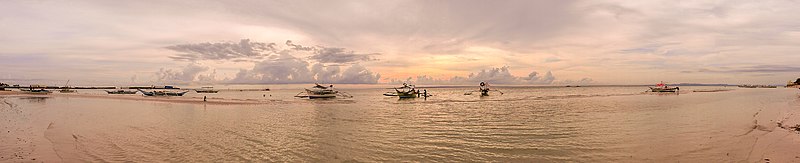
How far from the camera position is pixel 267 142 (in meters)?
17.7

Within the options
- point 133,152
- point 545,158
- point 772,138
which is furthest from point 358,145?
point 772,138

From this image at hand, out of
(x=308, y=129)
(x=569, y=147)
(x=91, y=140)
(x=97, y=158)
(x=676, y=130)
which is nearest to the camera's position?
(x=97, y=158)

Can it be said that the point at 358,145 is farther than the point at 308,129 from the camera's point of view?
No

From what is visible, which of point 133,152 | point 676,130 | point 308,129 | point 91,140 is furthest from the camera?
point 308,129

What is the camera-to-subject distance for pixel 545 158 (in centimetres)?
1385

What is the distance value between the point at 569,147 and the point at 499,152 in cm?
341

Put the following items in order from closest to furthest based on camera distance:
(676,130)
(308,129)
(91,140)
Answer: (91,140) → (676,130) → (308,129)

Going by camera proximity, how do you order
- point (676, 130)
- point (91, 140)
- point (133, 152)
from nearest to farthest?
point (133, 152) < point (91, 140) < point (676, 130)

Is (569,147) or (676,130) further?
(676,130)

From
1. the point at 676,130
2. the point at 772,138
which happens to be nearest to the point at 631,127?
the point at 676,130

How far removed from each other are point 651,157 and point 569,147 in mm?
2983

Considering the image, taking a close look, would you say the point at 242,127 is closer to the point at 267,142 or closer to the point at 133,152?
the point at 267,142

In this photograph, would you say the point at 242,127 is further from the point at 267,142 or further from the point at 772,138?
the point at 772,138

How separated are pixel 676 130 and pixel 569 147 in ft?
34.1
